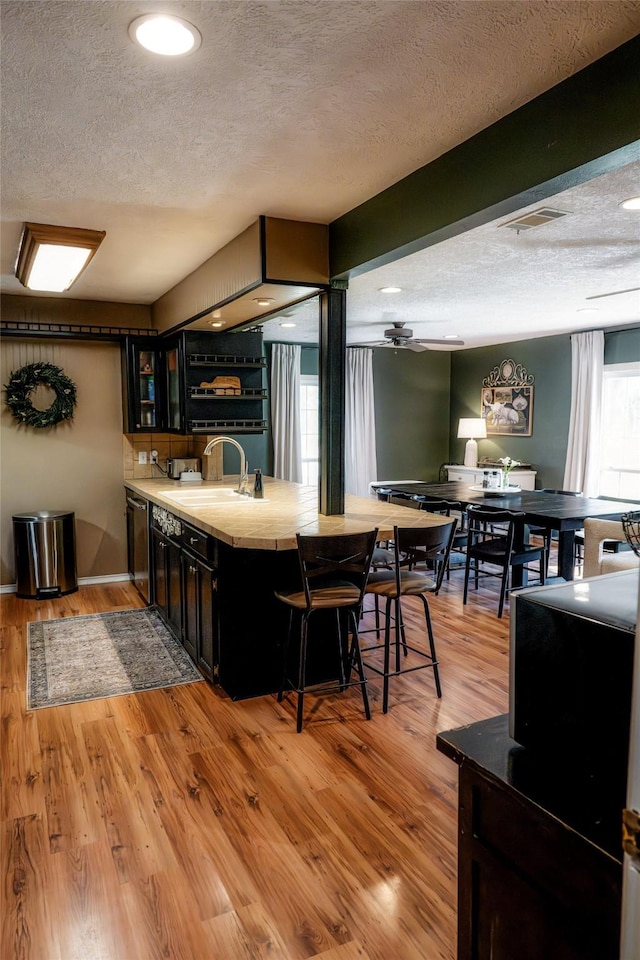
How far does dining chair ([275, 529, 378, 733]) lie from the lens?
9.16ft

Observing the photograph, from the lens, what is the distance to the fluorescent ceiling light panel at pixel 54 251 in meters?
3.20

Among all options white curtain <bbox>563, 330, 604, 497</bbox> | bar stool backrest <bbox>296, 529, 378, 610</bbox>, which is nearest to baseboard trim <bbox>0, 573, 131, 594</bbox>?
bar stool backrest <bbox>296, 529, 378, 610</bbox>

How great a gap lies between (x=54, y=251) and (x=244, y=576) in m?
2.01

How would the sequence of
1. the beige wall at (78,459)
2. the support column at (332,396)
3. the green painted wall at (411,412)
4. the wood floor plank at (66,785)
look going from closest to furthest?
the wood floor plank at (66,785) < the support column at (332,396) < the beige wall at (78,459) < the green painted wall at (411,412)

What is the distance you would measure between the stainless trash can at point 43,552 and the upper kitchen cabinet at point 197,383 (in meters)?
0.99

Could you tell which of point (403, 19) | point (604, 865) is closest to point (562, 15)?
point (403, 19)

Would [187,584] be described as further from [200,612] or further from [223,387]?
[223,387]

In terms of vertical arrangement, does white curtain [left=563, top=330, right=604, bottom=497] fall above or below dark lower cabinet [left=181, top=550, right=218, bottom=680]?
above

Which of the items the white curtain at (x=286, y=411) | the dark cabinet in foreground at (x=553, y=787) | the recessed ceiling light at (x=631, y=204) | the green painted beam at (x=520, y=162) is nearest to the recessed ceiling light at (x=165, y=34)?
the green painted beam at (x=520, y=162)

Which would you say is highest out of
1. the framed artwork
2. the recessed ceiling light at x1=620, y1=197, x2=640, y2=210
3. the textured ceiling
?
the textured ceiling

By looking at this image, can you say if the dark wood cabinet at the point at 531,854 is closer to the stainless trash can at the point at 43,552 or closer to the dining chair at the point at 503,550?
the dining chair at the point at 503,550

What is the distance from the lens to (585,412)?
6.85 m

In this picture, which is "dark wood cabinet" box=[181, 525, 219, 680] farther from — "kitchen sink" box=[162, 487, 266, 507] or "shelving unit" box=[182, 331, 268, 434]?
"shelving unit" box=[182, 331, 268, 434]

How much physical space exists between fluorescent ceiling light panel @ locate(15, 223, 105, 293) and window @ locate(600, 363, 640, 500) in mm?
5431
